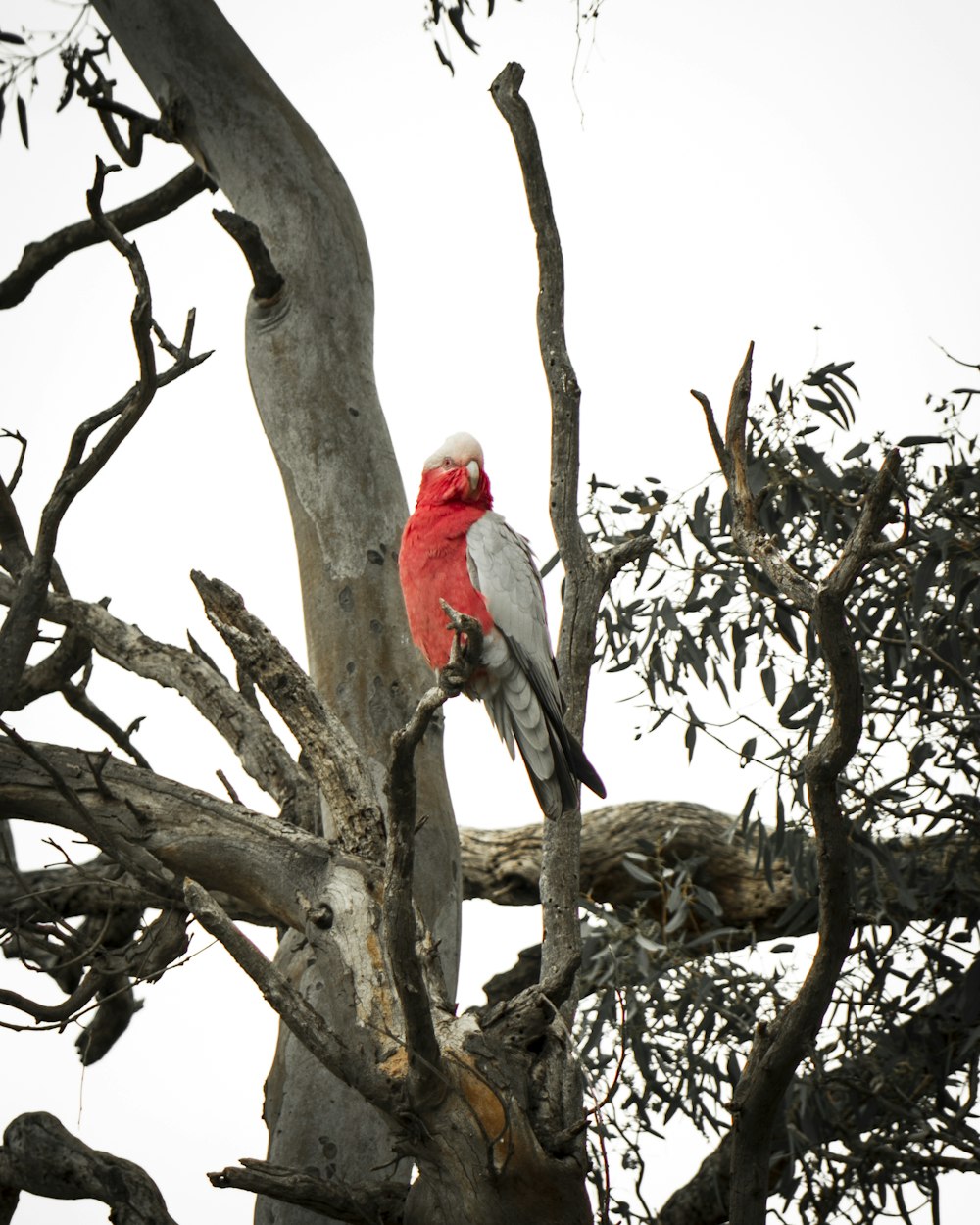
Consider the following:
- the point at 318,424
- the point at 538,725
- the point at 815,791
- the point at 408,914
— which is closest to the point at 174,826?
the point at 538,725

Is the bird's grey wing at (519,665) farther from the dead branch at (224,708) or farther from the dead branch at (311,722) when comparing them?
the dead branch at (224,708)

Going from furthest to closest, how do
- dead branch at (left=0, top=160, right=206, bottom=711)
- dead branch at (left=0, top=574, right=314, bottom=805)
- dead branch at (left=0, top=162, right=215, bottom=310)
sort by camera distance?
dead branch at (left=0, top=162, right=215, bottom=310) → dead branch at (left=0, top=574, right=314, bottom=805) → dead branch at (left=0, top=160, right=206, bottom=711)

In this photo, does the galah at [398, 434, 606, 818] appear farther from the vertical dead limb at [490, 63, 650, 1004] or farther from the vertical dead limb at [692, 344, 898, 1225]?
the vertical dead limb at [692, 344, 898, 1225]

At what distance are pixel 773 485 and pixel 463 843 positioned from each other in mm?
1444

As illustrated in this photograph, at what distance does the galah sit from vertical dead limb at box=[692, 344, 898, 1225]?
1.99 feet

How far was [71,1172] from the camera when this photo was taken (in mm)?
2012

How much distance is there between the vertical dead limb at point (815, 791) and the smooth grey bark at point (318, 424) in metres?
0.89

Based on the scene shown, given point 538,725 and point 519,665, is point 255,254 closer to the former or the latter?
point 519,665

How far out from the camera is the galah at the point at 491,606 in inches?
92.0

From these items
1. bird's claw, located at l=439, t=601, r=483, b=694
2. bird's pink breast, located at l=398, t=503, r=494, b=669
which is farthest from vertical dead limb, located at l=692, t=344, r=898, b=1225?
bird's pink breast, located at l=398, t=503, r=494, b=669

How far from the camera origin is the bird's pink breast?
7.89 feet

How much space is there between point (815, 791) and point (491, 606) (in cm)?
90

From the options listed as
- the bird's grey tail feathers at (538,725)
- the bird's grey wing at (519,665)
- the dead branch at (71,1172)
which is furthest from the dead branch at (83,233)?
the dead branch at (71,1172)

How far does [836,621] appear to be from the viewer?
1495 mm
